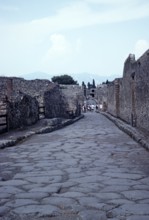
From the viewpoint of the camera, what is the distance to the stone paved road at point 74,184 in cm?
379

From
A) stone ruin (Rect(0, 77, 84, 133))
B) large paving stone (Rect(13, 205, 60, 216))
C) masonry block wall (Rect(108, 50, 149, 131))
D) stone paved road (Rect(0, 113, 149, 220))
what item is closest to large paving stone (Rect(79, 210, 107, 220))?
stone paved road (Rect(0, 113, 149, 220))

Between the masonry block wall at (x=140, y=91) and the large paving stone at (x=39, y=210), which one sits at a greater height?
the masonry block wall at (x=140, y=91)

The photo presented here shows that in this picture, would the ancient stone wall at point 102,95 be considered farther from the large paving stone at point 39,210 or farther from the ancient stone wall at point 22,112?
the large paving stone at point 39,210

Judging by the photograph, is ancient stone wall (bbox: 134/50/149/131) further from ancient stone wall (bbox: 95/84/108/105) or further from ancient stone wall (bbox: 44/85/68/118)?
ancient stone wall (bbox: 95/84/108/105)

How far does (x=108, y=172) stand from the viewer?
588 centimetres

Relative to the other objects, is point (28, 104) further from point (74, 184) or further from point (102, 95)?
point (102, 95)

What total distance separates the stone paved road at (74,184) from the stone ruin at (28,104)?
430 cm

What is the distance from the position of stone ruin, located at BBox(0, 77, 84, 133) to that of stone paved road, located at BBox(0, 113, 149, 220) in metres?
4.30

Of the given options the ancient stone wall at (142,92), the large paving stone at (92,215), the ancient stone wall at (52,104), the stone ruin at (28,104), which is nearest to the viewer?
the large paving stone at (92,215)

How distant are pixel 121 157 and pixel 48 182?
8.47 ft

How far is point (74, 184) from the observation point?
5.02 meters

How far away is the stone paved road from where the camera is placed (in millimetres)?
3791

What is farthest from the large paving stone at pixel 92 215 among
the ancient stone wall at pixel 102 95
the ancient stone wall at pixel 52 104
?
the ancient stone wall at pixel 102 95

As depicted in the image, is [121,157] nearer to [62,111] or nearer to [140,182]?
[140,182]
